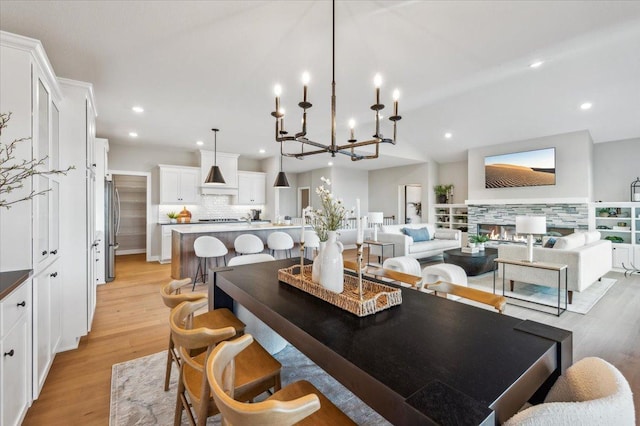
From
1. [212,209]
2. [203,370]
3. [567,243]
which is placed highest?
[212,209]

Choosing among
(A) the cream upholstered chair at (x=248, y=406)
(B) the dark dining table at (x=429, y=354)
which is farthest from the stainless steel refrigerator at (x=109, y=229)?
(A) the cream upholstered chair at (x=248, y=406)

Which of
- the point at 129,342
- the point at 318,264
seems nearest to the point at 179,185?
the point at 129,342

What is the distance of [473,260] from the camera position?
16.5 feet

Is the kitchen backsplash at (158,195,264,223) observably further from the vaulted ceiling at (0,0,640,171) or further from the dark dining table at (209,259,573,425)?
the dark dining table at (209,259,573,425)

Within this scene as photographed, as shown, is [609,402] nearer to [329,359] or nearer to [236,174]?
[329,359]

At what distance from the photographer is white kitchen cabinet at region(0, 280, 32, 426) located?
147 centimetres

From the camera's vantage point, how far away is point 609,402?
0.74 m

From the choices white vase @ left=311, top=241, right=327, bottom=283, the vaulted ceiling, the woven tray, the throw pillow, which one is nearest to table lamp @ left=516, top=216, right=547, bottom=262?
the vaulted ceiling

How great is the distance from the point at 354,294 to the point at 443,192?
26.8 ft

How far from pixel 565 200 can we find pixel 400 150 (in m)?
3.82

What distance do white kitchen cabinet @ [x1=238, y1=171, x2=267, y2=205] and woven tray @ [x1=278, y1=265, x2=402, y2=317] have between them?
6221 mm

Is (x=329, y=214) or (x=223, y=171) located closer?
(x=329, y=214)

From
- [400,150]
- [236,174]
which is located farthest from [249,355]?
[400,150]

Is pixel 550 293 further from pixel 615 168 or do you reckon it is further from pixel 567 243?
pixel 615 168
